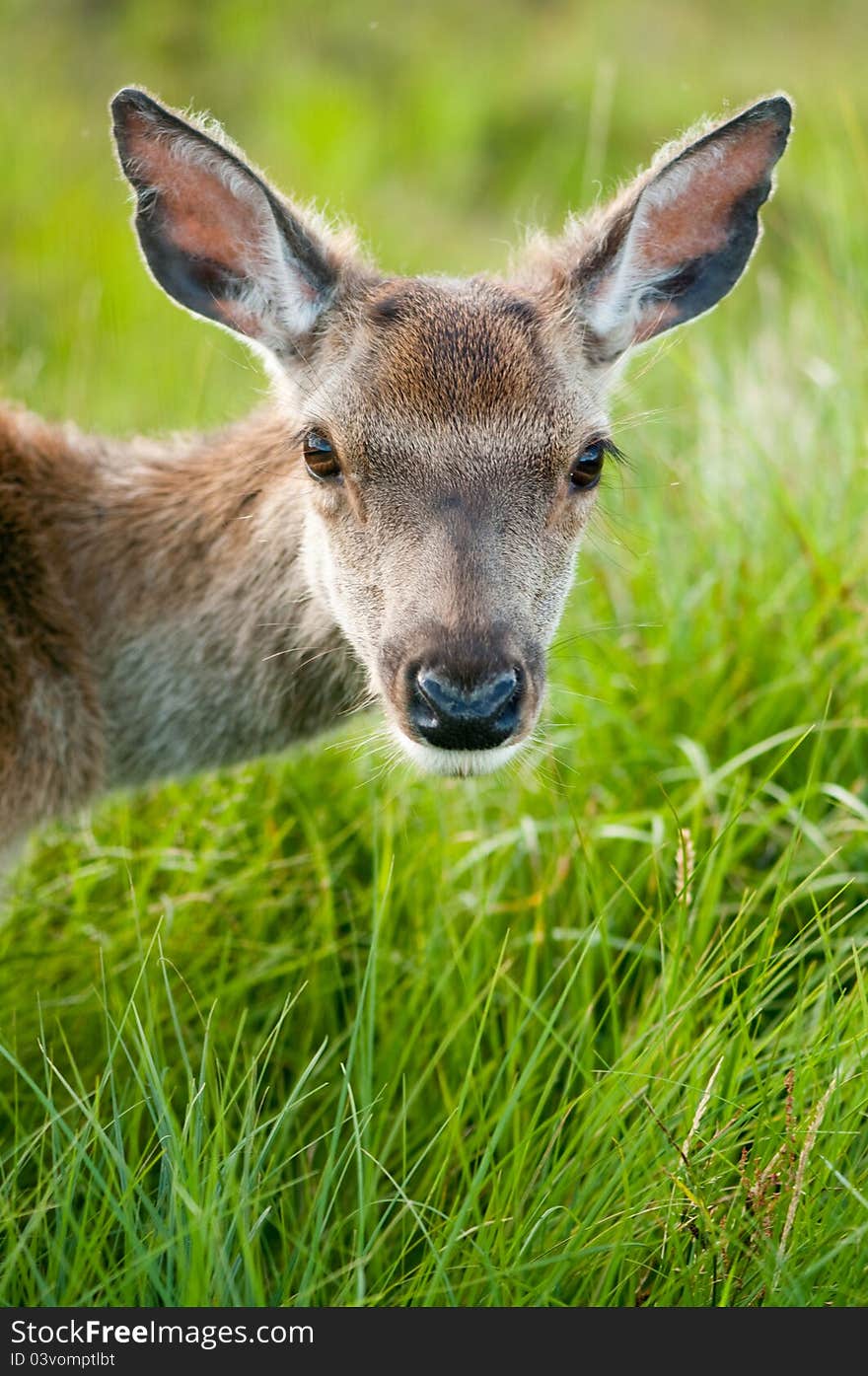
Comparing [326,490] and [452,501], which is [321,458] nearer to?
[326,490]

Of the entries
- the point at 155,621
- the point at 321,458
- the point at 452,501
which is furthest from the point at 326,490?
the point at 155,621

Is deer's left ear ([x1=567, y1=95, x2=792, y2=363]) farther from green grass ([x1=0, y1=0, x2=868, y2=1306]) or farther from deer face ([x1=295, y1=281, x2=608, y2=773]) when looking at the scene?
green grass ([x1=0, y1=0, x2=868, y2=1306])

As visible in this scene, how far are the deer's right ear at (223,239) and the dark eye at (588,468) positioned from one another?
0.76 meters

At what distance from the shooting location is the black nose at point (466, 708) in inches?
126

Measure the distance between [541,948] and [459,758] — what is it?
111 cm

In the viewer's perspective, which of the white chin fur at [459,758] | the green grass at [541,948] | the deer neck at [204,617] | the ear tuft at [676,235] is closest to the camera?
the green grass at [541,948]

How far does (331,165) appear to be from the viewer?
33.0 ft

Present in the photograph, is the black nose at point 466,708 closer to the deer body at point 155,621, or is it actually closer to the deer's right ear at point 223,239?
the deer body at point 155,621

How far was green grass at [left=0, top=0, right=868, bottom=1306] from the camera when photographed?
304 centimetres

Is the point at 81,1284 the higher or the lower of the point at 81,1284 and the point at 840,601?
the lower

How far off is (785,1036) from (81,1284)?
1590 mm

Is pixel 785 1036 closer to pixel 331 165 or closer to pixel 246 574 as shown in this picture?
pixel 246 574

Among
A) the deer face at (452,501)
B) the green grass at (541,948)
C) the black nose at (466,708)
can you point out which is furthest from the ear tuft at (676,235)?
the black nose at (466,708)
